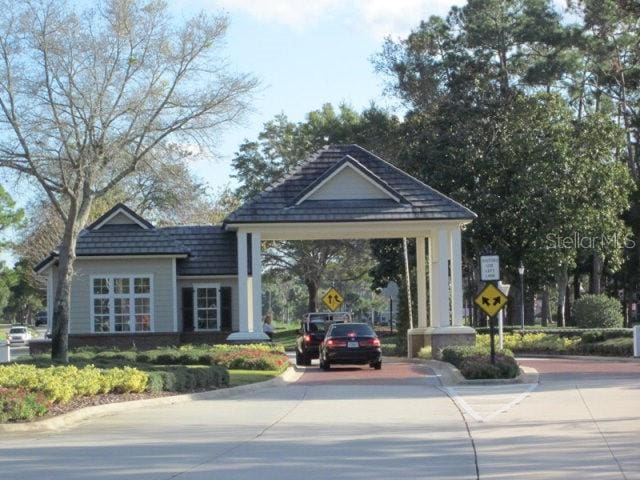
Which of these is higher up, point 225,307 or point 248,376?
point 225,307

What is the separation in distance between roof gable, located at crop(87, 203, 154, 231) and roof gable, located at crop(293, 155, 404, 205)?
312 inches

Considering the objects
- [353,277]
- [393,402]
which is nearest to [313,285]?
[353,277]

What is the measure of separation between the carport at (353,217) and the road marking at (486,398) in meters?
11.4

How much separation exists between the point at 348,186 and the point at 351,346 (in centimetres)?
664

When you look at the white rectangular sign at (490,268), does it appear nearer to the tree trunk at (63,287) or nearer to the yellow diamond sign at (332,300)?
the tree trunk at (63,287)

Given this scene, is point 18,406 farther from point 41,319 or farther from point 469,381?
point 41,319

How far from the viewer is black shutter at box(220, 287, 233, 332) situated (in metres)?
41.0

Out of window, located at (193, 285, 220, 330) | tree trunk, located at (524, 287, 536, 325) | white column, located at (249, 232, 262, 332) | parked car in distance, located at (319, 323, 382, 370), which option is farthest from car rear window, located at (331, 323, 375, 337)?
tree trunk, located at (524, 287, 536, 325)

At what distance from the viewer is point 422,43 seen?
55625 mm

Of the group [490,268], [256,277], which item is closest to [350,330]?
[256,277]

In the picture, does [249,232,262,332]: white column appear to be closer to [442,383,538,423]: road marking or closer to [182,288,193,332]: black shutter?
[182,288,193,332]: black shutter

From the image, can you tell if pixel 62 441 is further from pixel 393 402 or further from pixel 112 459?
pixel 393 402

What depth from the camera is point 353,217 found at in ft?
115

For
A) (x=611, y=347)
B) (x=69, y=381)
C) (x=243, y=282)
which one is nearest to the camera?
(x=69, y=381)
